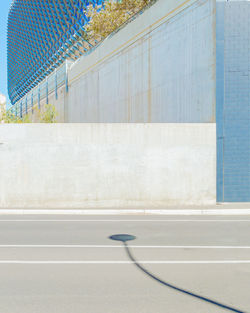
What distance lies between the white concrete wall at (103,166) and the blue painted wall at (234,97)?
1.13 m

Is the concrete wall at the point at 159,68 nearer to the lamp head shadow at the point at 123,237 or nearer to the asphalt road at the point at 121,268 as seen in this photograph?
the asphalt road at the point at 121,268

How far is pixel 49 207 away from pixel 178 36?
35.3ft

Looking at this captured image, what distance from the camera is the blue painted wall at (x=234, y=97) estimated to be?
13.9m

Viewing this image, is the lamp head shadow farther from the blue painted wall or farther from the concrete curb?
the blue painted wall

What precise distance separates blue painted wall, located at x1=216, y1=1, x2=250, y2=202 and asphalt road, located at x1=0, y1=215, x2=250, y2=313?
15.3 feet

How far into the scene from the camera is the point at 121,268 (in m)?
5.58

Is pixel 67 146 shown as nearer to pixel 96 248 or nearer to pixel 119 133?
pixel 119 133

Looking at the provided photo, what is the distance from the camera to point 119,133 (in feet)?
43.5

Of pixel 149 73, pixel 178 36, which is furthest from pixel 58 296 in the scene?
pixel 149 73

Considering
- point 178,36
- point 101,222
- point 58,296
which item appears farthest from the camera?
point 178,36

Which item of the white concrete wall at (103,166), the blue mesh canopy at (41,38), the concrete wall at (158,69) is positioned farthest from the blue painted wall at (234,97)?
the blue mesh canopy at (41,38)

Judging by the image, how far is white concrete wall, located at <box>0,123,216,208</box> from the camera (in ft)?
43.3

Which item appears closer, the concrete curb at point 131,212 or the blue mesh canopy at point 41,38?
the concrete curb at point 131,212

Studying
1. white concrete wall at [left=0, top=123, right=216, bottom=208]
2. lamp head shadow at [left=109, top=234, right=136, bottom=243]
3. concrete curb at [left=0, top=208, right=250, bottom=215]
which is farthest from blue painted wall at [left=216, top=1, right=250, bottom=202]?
lamp head shadow at [left=109, top=234, right=136, bottom=243]
